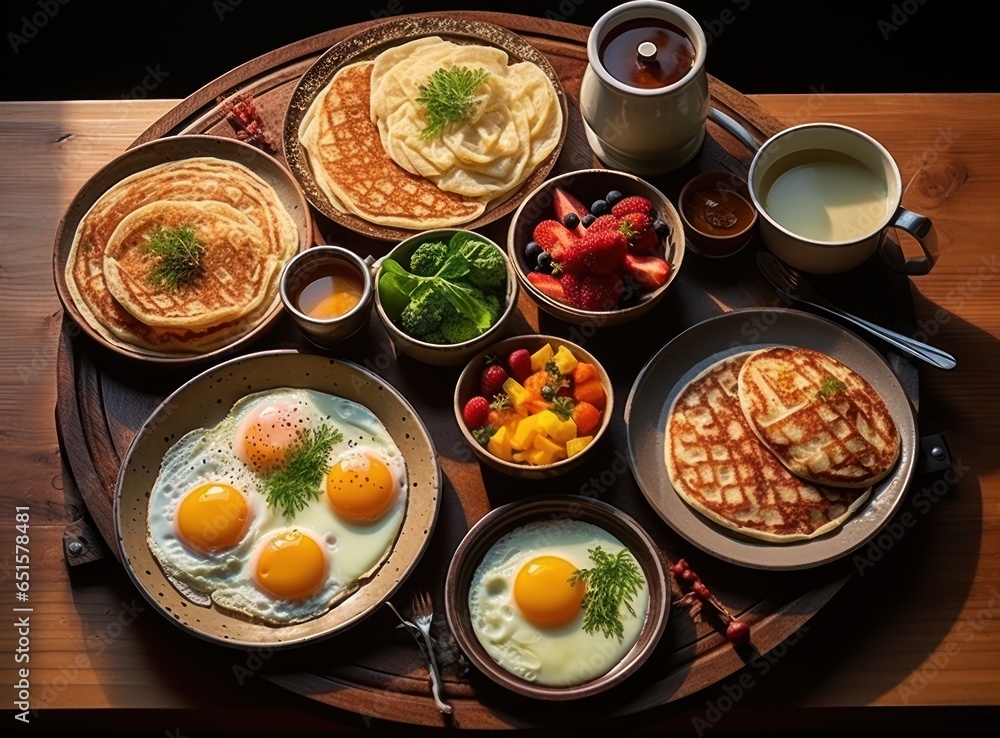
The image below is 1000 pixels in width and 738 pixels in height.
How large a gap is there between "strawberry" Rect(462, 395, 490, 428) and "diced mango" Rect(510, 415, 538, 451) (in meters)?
0.12

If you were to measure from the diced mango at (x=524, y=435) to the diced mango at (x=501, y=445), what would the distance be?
0.02m

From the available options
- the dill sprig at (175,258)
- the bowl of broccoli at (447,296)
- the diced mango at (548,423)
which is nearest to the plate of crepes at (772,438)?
the diced mango at (548,423)

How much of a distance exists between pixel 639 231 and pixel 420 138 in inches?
34.9

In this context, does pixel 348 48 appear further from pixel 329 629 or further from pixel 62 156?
pixel 329 629

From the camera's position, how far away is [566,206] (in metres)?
3.13

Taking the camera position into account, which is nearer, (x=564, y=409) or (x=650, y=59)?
(x=564, y=409)

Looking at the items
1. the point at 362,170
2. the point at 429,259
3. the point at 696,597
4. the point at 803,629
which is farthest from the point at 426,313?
the point at 803,629

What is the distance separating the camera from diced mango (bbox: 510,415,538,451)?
2812 mm

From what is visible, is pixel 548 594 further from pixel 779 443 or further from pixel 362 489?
pixel 779 443

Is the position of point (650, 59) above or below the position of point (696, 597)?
above

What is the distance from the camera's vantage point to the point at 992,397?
10.3ft

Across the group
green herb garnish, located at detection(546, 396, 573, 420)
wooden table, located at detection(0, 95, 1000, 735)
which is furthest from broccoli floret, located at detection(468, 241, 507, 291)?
wooden table, located at detection(0, 95, 1000, 735)

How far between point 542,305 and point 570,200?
39 cm

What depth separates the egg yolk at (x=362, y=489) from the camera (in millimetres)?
2848
